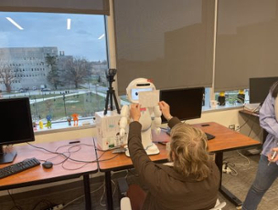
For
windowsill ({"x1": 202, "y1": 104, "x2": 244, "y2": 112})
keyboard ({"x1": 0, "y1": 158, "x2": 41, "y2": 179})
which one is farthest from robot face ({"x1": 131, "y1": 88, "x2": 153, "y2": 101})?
windowsill ({"x1": 202, "y1": 104, "x2": 244, "y2": 112})

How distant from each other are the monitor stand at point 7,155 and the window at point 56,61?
602 millimetres

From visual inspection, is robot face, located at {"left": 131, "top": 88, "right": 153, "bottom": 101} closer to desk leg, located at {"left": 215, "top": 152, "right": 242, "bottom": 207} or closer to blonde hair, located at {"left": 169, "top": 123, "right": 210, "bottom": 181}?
blonde hair, located at {"left": 169, "top": 123, "right": 210, "bottom": 181}

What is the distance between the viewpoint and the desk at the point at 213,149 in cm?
158

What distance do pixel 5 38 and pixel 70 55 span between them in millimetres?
640

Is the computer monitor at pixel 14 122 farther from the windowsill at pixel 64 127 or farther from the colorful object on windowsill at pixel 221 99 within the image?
the colorful object on windowsill at pixel 221 99

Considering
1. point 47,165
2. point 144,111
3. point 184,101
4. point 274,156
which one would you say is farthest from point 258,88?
point 47,165

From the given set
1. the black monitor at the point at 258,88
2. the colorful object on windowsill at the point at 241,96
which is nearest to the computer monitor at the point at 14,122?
the black monitor at the point at 258,88

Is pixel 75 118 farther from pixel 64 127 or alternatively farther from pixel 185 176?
pixel 185 176

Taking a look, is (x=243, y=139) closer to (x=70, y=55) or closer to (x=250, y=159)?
(x=250, y=159)

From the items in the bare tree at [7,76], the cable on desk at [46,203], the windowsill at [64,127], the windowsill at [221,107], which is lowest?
the cable on desk at [46,203]

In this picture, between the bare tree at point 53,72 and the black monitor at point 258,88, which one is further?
the black monitor at point 258,88

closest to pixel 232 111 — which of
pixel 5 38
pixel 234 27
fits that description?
pixel 234 27

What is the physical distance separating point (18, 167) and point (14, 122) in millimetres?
342

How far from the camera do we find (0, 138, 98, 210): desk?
140cm
